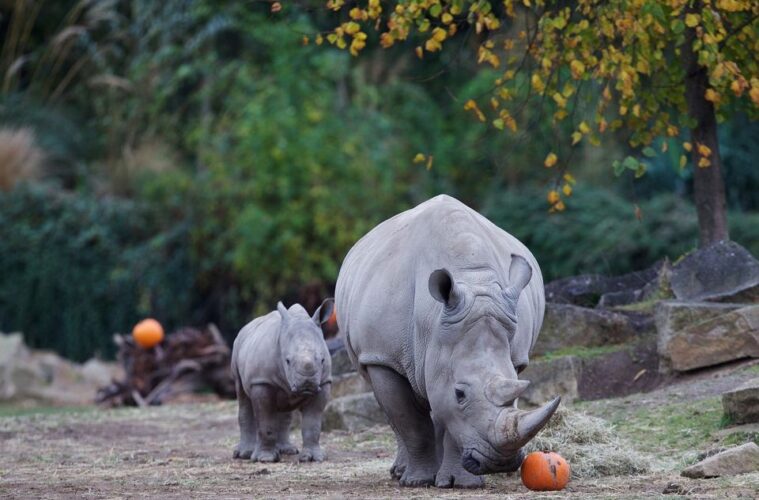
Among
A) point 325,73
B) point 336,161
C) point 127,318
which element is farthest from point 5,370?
point 325,73

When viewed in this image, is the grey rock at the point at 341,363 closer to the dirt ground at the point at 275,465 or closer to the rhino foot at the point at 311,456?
the dirt ground at the point at 275,465

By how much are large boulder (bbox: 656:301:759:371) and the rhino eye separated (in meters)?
4.12

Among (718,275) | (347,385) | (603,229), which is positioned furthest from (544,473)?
(603,229)

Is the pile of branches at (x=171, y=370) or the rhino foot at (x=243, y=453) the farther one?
the pile of branches at (x=171, y=370)

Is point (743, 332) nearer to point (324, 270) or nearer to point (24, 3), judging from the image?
point (324, 270)

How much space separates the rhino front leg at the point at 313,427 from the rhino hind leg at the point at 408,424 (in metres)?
1.83

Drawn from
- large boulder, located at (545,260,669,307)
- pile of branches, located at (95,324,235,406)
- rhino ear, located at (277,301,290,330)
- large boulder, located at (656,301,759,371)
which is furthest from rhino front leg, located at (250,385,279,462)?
pile of branches, located at (95,324,235,406)

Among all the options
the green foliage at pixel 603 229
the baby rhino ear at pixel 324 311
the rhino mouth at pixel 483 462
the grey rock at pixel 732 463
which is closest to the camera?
the rhino mouth at pixel 483 462

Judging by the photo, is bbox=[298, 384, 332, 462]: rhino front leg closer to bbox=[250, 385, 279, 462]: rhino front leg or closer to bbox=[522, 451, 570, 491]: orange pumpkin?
bbox=[250, 385, 279, 462]: rhino front leg

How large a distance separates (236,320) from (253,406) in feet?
35.4

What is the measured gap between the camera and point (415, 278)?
741 centimetres

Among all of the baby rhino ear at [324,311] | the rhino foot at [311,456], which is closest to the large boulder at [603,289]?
the baby rhino ear at [324,311]

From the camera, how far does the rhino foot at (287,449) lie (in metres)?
9.79

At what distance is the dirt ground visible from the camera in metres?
6.95
